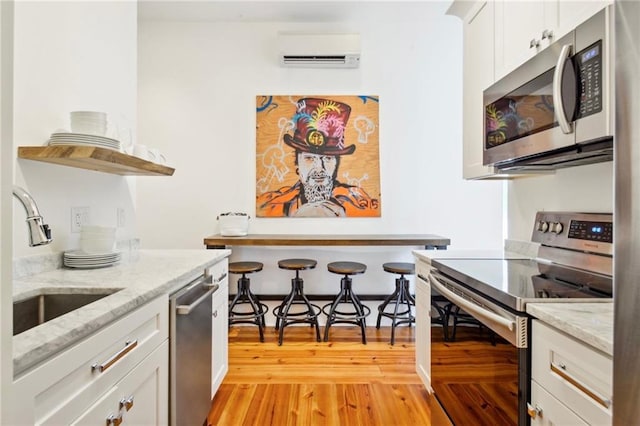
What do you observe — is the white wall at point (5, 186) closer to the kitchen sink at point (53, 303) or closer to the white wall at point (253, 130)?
the kitchen sink at point (53, 303)

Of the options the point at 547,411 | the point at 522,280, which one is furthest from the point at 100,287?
the point at 522,280

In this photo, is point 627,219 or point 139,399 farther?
point 139,399

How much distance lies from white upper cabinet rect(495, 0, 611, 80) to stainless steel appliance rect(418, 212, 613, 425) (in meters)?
0.80

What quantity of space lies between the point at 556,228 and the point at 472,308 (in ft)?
2.61

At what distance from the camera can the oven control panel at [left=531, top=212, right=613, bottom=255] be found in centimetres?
129

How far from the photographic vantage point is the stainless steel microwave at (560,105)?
3.32ft

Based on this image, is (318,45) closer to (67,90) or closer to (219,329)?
(67,90)

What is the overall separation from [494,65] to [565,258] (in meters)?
1.09

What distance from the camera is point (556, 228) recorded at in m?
1.56

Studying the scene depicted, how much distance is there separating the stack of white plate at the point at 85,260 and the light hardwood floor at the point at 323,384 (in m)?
1.06

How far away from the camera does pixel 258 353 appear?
Answer: 252 cm

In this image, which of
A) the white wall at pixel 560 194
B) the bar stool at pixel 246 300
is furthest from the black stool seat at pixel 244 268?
the white wall at pixel 560 194

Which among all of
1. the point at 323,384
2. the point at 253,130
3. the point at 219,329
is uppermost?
the point at 253,130

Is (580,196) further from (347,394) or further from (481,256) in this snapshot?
(347,394)
